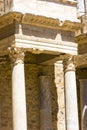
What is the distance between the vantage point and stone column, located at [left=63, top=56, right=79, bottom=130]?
19.1m

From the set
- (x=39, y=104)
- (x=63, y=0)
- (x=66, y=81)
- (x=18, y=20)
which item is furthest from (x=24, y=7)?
(x=39, y=104)

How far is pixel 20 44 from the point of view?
1827 centimetres

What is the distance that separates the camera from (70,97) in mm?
19359

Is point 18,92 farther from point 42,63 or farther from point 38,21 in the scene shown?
point 42,63

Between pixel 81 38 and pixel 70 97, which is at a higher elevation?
pixel 81 38

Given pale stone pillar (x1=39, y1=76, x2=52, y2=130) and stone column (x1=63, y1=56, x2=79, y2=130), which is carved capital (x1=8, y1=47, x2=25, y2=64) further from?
pale stone pillar (x1=39, y1=76, x2=52, y2=130)

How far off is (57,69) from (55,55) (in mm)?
2105

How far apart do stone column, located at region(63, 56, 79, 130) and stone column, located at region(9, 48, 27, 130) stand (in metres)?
2.25

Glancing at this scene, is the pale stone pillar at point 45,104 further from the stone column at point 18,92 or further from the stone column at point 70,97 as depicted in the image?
the stone column at point 18,92

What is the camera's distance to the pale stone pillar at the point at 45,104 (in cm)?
2122

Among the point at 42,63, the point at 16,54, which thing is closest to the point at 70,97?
the point at 42,63

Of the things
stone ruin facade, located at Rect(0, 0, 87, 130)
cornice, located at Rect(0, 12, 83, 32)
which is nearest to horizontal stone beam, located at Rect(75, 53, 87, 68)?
stone ruin facade, located at Rect(0, 0, 87, 130)

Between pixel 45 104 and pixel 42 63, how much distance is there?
192 centimetres

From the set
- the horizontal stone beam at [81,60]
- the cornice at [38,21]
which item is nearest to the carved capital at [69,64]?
the cornice at [38,21]
